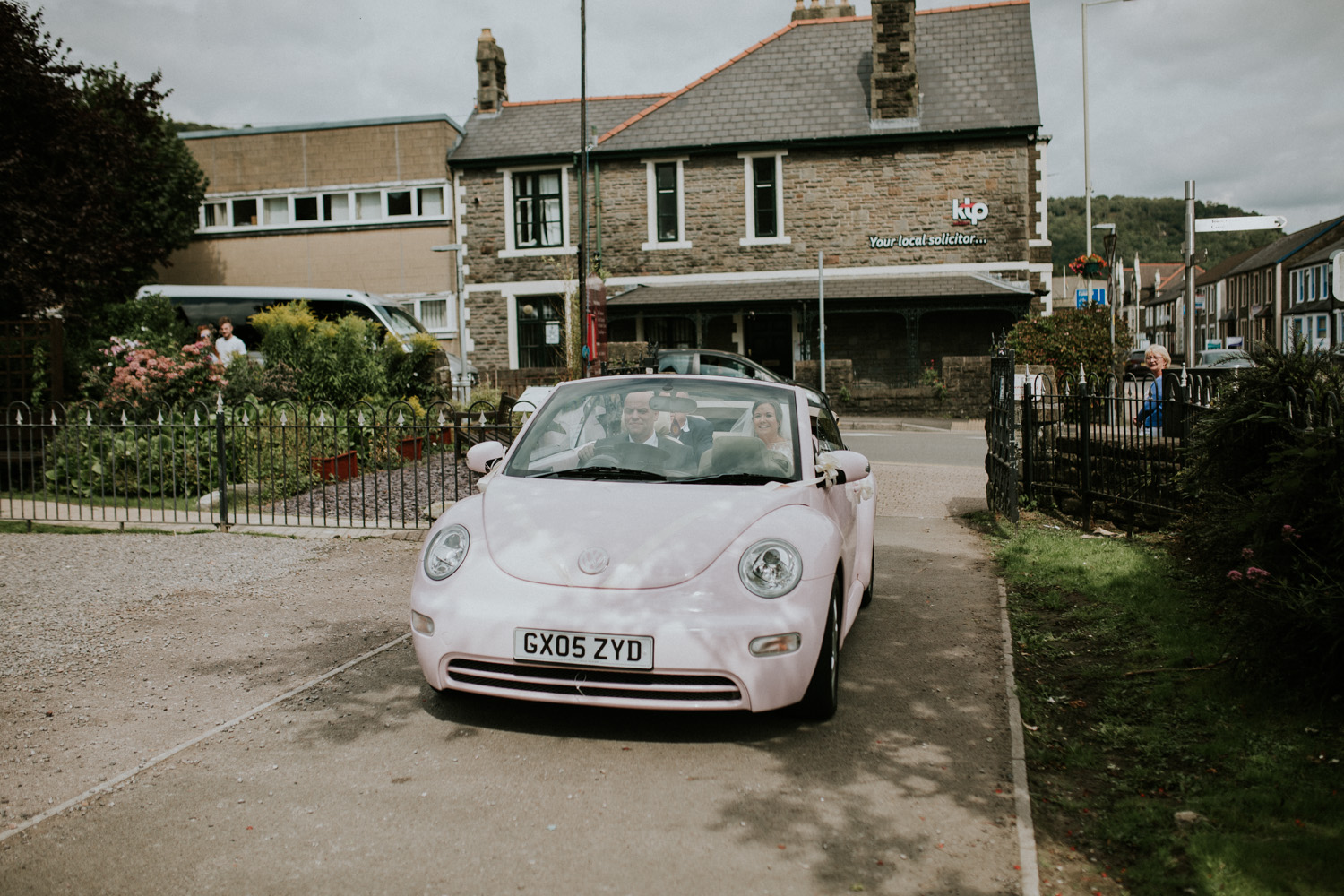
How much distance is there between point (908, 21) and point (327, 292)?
675 inches

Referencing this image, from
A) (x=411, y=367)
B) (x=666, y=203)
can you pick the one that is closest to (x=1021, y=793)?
(x=411, y=367)

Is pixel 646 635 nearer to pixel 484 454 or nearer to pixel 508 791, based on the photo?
pixel 508 791

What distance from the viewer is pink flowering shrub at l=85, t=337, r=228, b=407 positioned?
1359cm

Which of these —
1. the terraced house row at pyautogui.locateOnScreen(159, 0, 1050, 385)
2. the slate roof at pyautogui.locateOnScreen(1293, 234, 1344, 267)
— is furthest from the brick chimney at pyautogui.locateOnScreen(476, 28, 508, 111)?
the slate roof at pyautogui.locateOnScreen(1293, 234, 1344, 267)

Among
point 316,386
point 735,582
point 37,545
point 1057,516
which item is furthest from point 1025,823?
point 316,386

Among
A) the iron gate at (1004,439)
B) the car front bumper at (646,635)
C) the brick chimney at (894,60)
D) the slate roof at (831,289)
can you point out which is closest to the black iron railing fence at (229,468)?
the iron gate at (1004,439)

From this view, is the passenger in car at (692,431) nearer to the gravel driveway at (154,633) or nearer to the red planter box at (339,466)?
the gravel driveway at (154,633)

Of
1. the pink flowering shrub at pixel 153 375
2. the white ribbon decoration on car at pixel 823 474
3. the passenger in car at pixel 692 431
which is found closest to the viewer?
the white ribbon decoration on car at pixel 823 474

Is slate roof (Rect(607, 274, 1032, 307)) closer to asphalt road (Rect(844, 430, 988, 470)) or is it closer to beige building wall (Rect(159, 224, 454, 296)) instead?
asphalt road (Rect(844, 430, 988, 470))

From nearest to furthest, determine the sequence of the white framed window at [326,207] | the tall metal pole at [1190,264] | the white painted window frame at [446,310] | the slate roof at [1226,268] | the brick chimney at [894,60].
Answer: the tall metal pole at [1190,264] → the brick chimney at [894,60] → the white painted window frame at [446,310] → the white framed window at [326,207] → the slate roof at [1226,268]

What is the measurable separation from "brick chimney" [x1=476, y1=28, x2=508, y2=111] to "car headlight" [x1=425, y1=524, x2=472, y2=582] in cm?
3143

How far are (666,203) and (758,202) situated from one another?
269cm

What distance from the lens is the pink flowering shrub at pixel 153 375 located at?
13.6m

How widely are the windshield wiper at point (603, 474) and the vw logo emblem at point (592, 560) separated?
0.73m
